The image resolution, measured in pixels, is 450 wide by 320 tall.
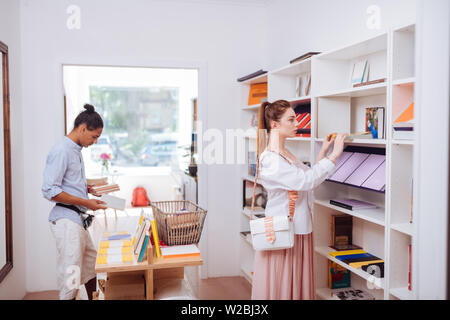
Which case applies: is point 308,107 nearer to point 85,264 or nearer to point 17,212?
point 85,264

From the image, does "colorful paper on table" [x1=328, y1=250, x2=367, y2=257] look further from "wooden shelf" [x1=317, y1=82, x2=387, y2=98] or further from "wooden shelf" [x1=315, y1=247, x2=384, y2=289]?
"wooden shelf" [x1=317, y1=82, x2=387, y2=98]

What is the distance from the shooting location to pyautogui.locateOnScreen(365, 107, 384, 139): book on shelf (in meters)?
2.25

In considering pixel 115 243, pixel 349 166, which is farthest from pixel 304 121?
pixel 115 243

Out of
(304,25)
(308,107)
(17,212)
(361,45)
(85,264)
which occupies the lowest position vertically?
(85,264)

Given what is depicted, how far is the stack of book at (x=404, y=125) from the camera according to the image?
1.84 m

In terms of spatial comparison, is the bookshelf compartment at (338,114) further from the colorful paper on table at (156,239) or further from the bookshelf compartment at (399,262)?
the colorful paper on table at (156,239)

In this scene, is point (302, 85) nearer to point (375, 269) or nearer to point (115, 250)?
point (375, 269)

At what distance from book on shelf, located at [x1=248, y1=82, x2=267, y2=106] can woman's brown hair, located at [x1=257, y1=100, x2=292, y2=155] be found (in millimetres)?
1307

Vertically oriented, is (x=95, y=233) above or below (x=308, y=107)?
below

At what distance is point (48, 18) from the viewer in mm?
3562

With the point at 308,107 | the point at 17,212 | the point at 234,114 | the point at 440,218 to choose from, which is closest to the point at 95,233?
the point at 17,212

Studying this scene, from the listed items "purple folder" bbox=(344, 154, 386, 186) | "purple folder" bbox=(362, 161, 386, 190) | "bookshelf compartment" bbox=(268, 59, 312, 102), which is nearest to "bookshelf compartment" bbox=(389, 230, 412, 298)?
"purple folder" bbox=(362, 161, 386, 190)
